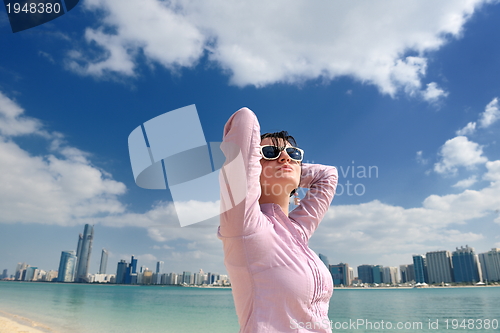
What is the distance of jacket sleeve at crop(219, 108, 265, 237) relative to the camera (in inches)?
44.4

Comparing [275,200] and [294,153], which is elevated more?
[294,153]

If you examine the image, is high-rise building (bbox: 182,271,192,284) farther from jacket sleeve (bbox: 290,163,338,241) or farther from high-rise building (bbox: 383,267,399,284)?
jacket sleeve (bbox: 290,163,338,241)

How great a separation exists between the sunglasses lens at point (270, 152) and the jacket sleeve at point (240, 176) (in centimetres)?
42

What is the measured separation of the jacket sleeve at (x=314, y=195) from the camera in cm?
189

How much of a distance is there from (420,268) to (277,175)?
89.7 meters

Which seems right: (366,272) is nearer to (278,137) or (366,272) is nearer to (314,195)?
(314,195)

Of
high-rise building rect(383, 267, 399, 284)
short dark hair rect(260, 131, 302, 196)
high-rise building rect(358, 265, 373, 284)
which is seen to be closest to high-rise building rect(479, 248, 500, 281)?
high-rise building rect(383, 267, 399, 284)

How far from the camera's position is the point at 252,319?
1161mm

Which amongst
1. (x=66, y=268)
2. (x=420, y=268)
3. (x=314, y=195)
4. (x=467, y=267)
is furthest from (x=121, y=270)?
(x=314, y=195)

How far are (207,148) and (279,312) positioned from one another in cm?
98

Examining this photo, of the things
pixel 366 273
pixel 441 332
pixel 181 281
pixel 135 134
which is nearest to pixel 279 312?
pixel 135 134

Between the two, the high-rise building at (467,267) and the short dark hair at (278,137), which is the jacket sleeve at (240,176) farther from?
the high-rise building at (467,267)

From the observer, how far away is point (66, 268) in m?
102

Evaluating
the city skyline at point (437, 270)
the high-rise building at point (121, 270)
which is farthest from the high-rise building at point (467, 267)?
the high-rise building at point (121, 270)
